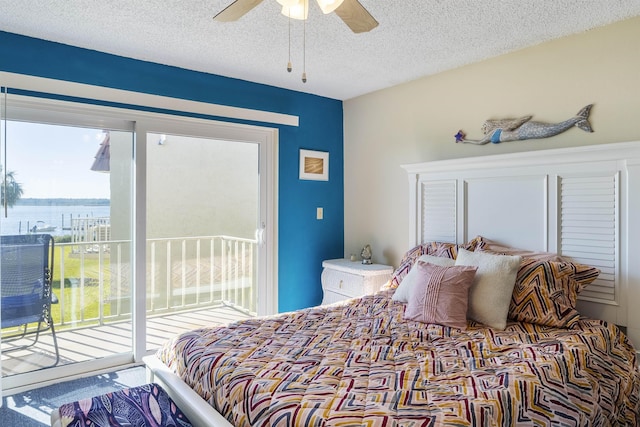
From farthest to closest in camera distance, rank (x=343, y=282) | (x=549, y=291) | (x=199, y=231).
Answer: (x=343, y=282), (x=199, y=231), (x=549, y=291)

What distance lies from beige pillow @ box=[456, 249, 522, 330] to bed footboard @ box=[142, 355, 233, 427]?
4.83ft

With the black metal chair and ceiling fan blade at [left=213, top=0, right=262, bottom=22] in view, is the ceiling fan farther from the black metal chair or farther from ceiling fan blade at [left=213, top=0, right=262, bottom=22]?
the black metal chair

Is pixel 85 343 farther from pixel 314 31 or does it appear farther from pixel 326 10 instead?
pixel 326 10

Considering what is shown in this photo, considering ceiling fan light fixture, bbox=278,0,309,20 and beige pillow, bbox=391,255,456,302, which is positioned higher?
ceiling fan light fixture, bbox=278,0,309,20

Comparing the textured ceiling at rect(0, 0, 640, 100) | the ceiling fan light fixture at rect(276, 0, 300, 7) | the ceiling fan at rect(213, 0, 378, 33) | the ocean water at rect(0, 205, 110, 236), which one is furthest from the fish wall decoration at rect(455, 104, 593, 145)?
the ocean water at rect(0, 205, 110, 236)

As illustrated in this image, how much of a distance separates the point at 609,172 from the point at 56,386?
3.71m

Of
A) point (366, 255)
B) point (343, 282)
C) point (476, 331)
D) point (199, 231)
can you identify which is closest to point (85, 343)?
point (199, 231)

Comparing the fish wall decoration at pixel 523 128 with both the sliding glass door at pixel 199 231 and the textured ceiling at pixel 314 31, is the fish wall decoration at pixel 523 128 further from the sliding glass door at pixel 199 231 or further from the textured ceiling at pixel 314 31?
the sliding glass door at pixel 199 231

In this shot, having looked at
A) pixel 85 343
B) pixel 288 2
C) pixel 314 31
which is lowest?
pixel 85 343

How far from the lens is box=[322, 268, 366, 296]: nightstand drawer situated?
3545mm

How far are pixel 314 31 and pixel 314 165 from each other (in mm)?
1639

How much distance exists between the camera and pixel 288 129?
3.90 meters

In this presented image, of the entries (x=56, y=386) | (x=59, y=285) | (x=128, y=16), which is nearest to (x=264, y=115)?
(x=128, y=16)

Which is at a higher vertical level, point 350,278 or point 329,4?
point 329,4
